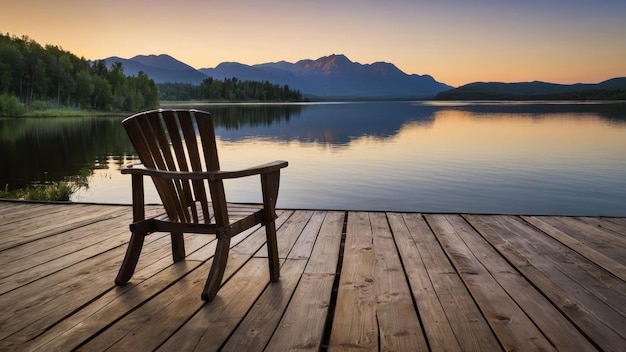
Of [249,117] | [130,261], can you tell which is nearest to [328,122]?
[249,117]

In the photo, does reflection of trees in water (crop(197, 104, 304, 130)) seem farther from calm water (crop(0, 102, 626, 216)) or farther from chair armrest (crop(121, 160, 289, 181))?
chair armrest (crop(121, 160, 289, 181))

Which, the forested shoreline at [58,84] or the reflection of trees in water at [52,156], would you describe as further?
the forested shoreline at [58,84]

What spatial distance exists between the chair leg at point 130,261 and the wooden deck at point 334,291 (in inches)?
2.4

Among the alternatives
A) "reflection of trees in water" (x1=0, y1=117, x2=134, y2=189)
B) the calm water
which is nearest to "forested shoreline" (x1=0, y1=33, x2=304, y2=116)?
"reflection of trees in water" (x1=0, y1=117, x2=134, y2=189)

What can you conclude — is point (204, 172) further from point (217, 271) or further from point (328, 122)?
point (328, 122)

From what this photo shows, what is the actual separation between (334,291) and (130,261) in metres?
1.21

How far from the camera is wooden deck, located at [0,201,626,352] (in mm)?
2049

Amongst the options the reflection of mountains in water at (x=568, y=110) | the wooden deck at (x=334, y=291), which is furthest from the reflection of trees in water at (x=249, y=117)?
the wooden deck at (x=334, y=291)

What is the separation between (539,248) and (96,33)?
119 m

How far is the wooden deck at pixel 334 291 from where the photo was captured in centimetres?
205

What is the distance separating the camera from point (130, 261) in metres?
2.71

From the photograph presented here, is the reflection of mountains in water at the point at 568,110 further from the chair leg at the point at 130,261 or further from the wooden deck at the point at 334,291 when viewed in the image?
the chair leg at the point at 130,261

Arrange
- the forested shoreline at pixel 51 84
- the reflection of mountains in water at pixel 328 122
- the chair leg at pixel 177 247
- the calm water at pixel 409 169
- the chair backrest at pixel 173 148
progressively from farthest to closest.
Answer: the forested shoreline at pixel 51 84 → the reflection of mountains in water at pixel 328 122 → the calm water at pixel 409 169 → the chair leg at pixel 177 247 → the chair backrest at pixel 173 148

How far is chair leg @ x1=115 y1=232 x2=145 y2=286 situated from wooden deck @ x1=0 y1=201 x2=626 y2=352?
0.20 feet
